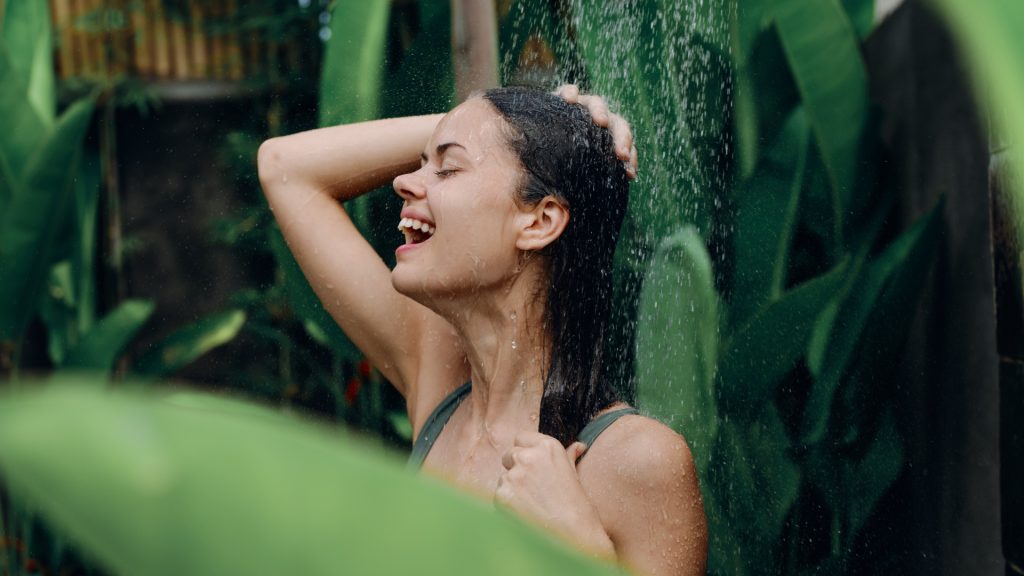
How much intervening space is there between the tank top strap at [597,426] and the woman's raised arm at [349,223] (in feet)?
0.79

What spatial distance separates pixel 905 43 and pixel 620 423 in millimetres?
1470

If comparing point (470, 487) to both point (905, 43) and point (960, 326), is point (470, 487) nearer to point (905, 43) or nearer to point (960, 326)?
point (960, 326)

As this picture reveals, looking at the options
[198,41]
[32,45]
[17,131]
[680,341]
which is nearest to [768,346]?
[680,341]

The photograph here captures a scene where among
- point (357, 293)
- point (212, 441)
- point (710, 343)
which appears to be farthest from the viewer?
point (710, 343)

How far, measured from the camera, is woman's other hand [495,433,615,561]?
2.84 ft

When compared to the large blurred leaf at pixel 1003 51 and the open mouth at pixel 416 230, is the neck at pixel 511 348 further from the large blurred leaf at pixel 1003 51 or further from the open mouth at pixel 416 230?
the large blurred leaf at pixel 1003 51

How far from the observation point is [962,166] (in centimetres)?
180

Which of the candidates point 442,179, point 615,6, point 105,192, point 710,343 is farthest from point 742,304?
point 105,192

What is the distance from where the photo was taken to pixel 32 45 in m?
2.85

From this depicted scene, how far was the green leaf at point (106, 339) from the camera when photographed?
2523 millimetres

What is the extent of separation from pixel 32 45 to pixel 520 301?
7.83 feet

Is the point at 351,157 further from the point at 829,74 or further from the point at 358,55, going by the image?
the point at 829,74

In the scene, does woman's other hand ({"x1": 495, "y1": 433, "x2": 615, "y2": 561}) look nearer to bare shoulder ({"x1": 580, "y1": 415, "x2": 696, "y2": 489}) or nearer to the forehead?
bare shoulder ({"x1": 580, "y1": 415, "x2": 696, "y2": 489})

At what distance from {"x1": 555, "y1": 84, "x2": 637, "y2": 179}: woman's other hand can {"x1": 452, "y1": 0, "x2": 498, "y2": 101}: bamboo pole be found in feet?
1.59
